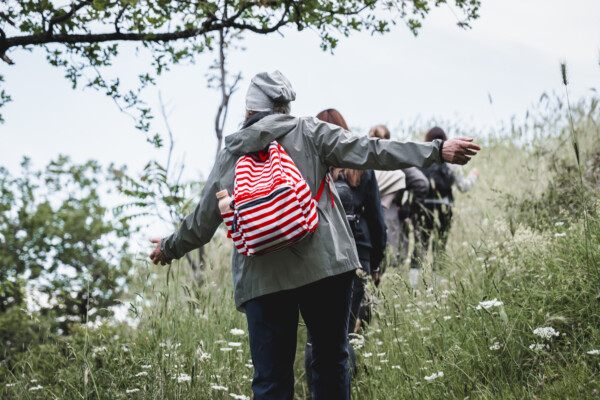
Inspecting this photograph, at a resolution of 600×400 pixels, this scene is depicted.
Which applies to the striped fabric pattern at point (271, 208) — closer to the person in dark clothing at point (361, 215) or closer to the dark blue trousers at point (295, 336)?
the dark blue trousers at point (295, 336)

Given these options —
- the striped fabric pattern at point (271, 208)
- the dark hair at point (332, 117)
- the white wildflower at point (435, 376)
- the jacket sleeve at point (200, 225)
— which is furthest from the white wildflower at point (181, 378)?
the dark hair at point (332, 117)

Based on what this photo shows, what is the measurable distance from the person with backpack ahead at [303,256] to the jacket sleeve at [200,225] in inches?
0.5

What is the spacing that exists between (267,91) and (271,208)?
2.35 feet

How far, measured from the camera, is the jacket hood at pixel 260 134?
3.00 metres

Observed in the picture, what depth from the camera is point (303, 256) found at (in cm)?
Result: 293

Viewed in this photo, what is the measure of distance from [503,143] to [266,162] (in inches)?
396

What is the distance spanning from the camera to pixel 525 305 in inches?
145

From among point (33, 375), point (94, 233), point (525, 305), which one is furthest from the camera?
point (94, 233)

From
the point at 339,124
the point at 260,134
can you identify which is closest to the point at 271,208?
the point at 260,134

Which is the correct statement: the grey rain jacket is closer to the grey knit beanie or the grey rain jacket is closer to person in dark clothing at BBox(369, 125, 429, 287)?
the grey knit beanie

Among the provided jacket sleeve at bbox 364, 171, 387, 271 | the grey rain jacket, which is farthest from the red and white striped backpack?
jacket sleeve at bbox 364, 171, 387, 271

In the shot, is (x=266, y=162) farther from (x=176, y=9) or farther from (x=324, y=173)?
(x=176, y=9)

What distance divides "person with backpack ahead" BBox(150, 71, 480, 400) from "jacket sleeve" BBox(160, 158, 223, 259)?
1cm

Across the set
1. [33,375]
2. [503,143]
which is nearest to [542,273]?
[33,375]
